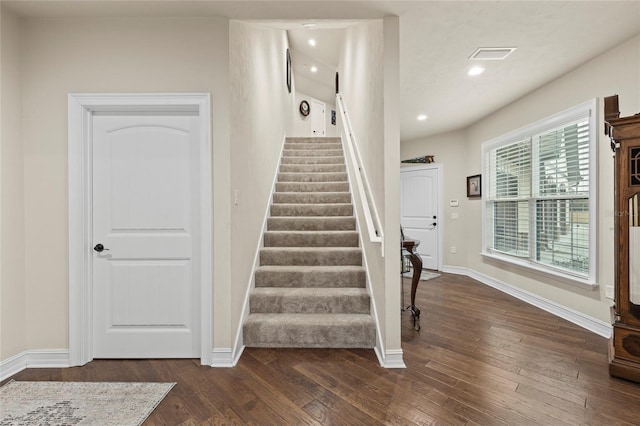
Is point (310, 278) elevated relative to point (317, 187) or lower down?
lower down

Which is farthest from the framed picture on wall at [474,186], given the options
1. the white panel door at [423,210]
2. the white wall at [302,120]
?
the white wall at [302,120]

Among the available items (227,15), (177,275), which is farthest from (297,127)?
(177,275)

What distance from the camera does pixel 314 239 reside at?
10.4 ft

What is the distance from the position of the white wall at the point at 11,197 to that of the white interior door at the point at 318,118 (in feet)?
21.9

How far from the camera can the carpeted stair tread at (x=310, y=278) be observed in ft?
8.93

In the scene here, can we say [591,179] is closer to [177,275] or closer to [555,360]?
[555,360]

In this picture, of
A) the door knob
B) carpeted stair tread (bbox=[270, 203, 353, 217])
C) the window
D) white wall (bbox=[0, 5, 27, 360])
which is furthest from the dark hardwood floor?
carpeted stair tread (bbox=[270, 203, 353, 217])

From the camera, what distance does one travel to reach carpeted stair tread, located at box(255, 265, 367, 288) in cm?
272

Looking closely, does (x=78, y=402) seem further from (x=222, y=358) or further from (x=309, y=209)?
(x=309, y=209)

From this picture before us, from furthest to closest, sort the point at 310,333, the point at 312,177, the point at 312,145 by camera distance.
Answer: the point at 312,145
the point at 312,177
the point at 310,333

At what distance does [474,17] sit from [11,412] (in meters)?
3.90

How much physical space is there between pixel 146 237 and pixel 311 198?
213cm

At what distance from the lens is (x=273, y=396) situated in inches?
68.5

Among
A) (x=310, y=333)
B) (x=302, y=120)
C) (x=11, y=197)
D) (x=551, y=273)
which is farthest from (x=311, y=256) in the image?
(x=302, y=120)
